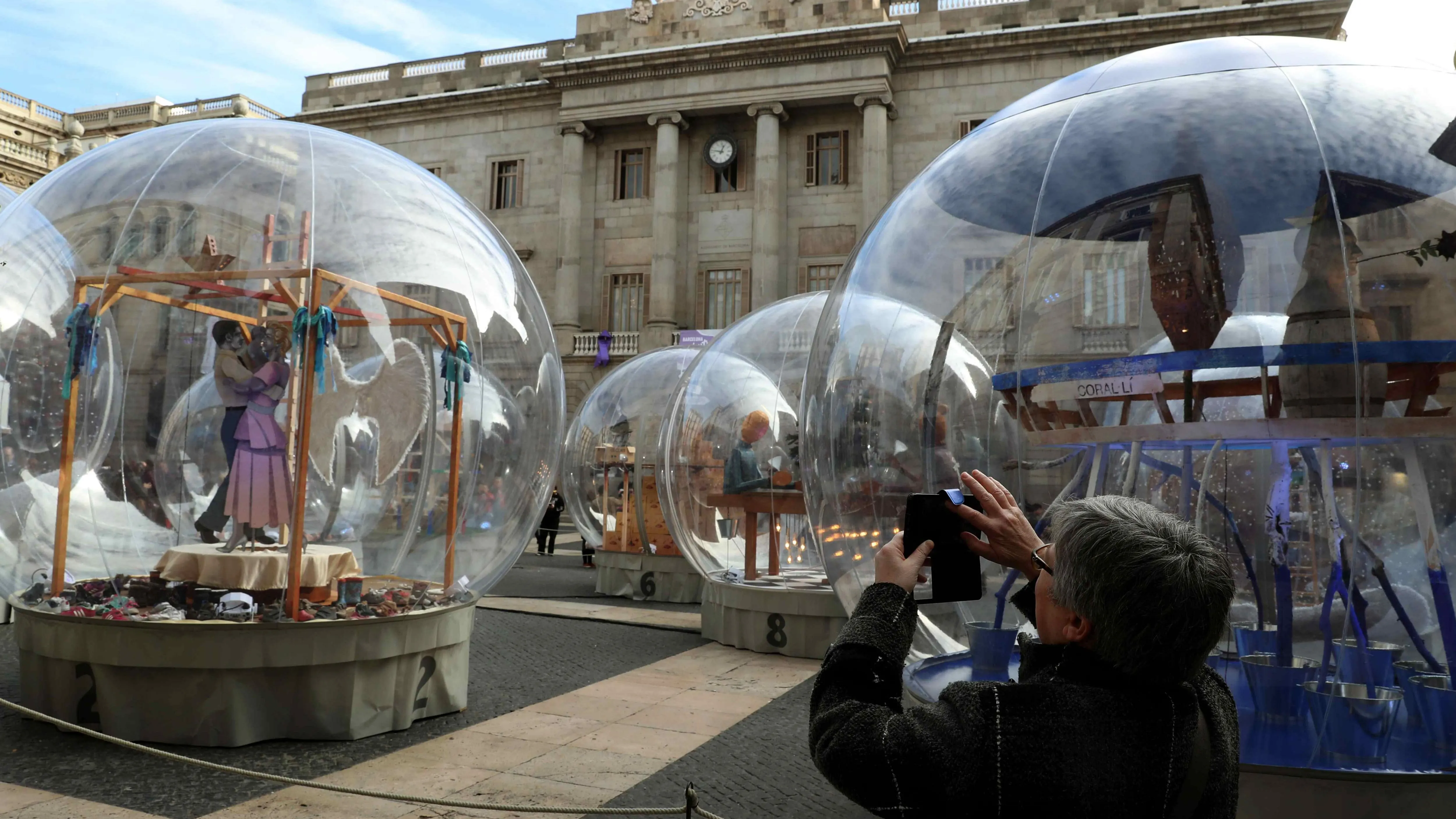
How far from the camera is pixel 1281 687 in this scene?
2.69 m

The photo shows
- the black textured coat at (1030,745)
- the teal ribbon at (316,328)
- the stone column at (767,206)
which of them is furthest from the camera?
the stone column at (767,206)

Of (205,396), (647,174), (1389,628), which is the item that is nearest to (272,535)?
(205,396)

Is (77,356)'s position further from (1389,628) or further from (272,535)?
(1389,628)

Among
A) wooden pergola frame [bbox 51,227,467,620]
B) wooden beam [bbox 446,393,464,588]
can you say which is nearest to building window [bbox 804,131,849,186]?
wooden beam [bbox 446,393,464,588]

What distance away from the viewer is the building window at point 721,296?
34.6 m

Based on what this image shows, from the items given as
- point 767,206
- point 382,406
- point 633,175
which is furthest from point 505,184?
point 382,406

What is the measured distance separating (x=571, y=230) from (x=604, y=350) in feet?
15.7

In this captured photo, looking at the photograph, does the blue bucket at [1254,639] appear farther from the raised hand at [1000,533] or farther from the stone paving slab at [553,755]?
the stone paving slab at [553,755]

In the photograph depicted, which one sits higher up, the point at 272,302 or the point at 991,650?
the point at 272,302

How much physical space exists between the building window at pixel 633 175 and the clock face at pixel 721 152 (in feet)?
8.33

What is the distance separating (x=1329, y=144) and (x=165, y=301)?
231 inches

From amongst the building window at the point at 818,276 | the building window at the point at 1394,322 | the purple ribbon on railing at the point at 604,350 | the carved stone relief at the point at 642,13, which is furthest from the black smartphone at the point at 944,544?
the carved stone relief at the point at 642,13

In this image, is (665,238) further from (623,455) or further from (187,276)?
(187,276)

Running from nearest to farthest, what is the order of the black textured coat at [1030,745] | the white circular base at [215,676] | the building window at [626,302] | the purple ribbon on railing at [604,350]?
Answer: the black textured coat at [1030,745] < the white circular base at [215,676] < the purple ribbon on railing at [604,350] < the building window at [626,302]
